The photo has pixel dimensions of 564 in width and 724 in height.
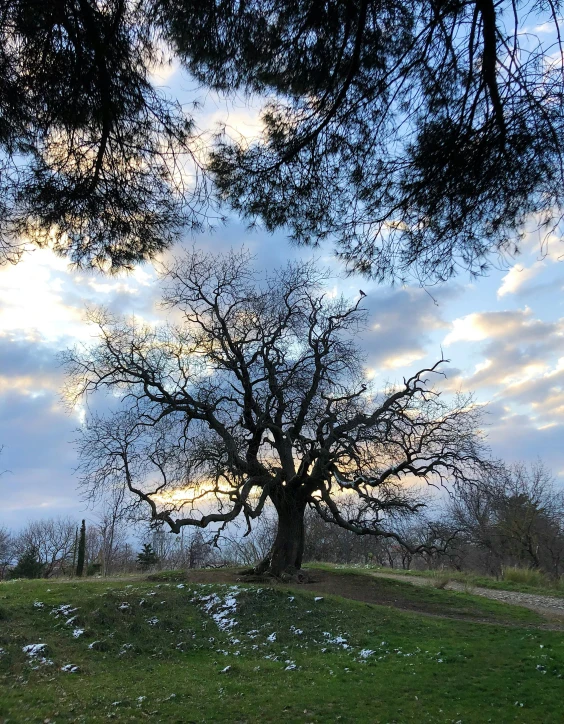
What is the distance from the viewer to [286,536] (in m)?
16.0

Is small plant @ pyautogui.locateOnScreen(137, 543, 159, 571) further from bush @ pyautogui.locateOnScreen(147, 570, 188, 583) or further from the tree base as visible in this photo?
the tree base

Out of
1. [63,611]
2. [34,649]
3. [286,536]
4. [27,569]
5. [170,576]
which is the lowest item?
[34,649]

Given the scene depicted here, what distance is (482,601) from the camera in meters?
14.4

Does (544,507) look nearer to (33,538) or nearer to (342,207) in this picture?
(342,207)

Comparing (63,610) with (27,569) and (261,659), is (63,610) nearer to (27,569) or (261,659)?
(261,659)

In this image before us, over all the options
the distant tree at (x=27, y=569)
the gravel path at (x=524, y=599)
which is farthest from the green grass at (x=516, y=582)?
the distant tree at (x=27, y=569)

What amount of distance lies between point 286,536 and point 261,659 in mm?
7434

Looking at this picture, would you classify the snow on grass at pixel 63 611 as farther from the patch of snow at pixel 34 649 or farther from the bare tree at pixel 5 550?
the bare tree at pixel 5 550

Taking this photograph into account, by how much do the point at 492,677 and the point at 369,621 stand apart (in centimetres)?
396

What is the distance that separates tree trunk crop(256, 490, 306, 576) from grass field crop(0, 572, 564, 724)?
117 inches

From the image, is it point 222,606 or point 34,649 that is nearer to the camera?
point 34,649

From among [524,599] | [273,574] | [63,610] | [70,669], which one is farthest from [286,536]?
[70,669]

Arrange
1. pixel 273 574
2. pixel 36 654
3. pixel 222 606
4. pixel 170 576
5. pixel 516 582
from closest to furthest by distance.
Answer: pixel 36 654, pixel 222 606, pixel 273 574, pixel 170 576, pixel 516 582

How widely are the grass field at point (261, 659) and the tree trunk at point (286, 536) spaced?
2.97 meters
